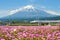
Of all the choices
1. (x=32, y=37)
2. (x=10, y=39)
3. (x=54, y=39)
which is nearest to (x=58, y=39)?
(x=54, y=39)

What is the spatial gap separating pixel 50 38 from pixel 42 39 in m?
0.12

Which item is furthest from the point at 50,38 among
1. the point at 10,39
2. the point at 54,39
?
the point at 10,39

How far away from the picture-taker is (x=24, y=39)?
3.86 metres

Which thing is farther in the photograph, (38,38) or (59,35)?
(59,35)

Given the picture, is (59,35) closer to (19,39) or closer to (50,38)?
(50,38)

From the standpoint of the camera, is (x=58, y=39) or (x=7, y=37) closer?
(x=58, y=39)

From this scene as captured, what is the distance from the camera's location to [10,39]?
4.05m

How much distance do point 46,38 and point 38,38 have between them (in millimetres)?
176

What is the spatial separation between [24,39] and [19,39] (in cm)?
9

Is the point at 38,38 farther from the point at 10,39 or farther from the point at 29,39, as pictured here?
the point at 10,39

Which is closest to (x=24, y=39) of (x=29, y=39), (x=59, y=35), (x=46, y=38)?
(x=29, y=39)

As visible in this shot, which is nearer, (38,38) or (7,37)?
(38,38)

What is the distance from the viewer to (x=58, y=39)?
12.6 ft

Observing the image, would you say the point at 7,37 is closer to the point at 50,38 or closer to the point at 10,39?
the point at 10,39
